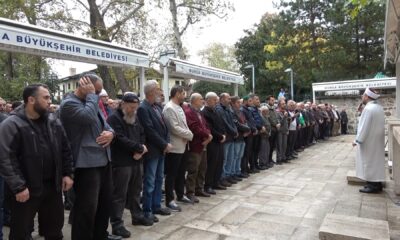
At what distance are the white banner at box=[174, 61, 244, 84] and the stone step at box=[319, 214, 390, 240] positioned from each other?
482cm

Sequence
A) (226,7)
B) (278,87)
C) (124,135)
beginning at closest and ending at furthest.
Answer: (124,135) → (226,7) → (278,87)

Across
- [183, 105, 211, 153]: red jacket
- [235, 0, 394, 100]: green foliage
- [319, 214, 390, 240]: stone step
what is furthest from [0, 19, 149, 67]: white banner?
[235, 0, 394, 100]: green foliage

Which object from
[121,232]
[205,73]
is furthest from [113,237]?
[205,73]

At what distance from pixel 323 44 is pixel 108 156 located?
25.1m

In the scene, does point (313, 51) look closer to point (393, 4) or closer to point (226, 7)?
point (226, 7)

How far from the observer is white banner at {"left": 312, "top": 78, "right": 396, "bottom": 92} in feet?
60.6

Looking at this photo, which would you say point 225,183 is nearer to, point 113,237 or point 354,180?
point 354,180

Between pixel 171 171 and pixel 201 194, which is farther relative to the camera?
pixel 201 194

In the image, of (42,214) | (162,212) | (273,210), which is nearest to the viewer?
(42,214)

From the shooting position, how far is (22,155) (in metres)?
3.12

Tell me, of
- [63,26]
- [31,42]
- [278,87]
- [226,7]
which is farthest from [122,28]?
[278,87]

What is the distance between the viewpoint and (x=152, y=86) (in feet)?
16.2

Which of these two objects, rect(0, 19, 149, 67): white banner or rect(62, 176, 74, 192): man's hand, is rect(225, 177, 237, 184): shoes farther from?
rect(62, 176, 74, 192): man's hand

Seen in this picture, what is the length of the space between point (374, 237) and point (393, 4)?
A: 3.68 meters
